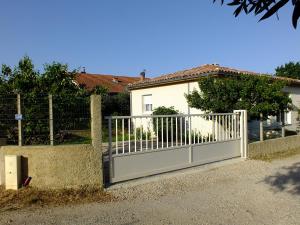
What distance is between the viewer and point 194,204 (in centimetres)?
682

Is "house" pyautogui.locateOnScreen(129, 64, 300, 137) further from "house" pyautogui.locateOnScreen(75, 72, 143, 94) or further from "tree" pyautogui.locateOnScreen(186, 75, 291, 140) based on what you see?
"house" pyautogui.locateOnScreen(75, 72, 143, 94)

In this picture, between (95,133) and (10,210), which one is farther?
(95,133)

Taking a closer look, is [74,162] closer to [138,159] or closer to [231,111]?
[138,159]

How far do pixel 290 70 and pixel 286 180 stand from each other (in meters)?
39.5

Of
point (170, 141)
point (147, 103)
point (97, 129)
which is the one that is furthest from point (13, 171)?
point (147, 103)

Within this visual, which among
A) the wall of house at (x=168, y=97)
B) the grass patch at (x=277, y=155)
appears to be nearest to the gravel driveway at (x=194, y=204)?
the grass patch at (x=277, y=155)

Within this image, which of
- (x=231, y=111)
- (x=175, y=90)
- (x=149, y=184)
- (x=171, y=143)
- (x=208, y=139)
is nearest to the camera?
(x=149, y=184)

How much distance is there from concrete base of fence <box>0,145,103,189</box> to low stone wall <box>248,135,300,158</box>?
22.6ft

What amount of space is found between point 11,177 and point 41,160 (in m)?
0.67

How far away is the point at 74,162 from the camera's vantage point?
24.1ft

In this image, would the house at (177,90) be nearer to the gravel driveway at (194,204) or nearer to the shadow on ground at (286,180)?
the shadow on ground at (286,180)

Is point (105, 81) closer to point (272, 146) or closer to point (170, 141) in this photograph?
point (272, 146)

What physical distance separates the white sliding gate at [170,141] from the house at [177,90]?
13.0 ft

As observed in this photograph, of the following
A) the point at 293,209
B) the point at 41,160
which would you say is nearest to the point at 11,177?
the point at 41,160
